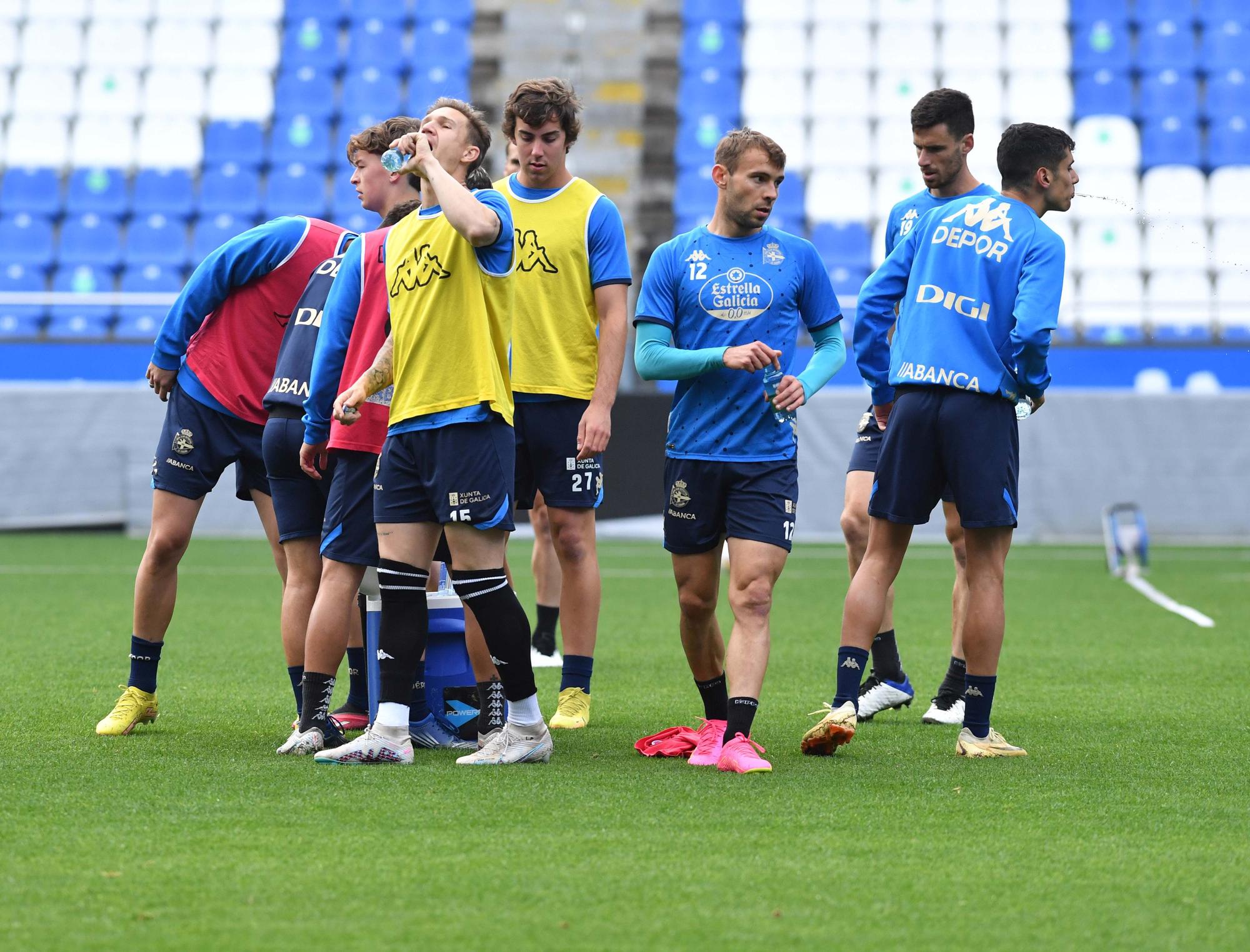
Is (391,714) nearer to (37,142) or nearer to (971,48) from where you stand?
(971,48)

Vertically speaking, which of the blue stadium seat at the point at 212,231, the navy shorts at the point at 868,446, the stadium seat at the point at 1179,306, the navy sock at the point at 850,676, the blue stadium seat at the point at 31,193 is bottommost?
the navy sock at the point at 850,676

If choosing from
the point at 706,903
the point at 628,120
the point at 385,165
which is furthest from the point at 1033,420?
the point at 706,903

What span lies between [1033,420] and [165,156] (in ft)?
36.2

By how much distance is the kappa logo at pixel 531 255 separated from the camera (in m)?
4.70

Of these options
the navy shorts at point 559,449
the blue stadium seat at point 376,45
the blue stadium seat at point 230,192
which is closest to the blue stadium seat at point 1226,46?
the blue stadium seat at point 376,45

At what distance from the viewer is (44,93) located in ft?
63.7

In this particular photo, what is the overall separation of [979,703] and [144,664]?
8.25ft

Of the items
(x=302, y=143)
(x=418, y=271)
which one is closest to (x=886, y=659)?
(x=418, y=271)

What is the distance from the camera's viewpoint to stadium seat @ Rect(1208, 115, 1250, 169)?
17656 mm

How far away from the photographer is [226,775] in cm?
387

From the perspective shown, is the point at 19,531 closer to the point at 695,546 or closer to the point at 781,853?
the point at 695,546

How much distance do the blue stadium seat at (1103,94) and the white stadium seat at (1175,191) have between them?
3.30 feet

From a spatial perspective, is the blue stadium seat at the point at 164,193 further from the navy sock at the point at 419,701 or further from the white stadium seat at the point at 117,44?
the navy sock at the point at 419,701

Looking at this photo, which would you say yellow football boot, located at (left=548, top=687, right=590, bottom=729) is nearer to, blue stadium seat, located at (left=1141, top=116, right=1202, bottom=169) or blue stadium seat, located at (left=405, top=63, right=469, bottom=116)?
blue stadium seat, located at (left=405, top=63, right=469, bottom=116)
